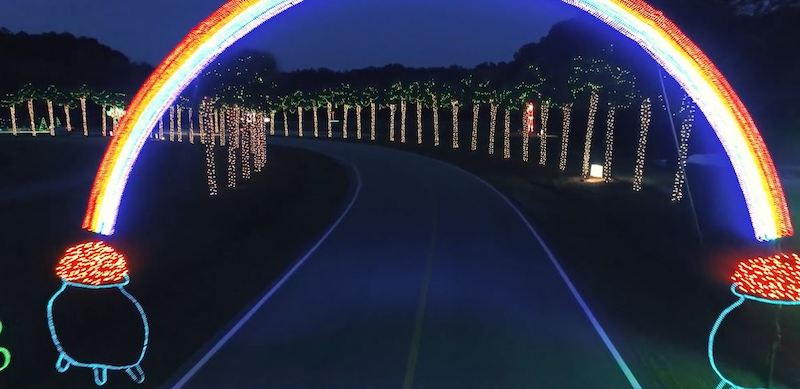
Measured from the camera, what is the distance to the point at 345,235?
23.7 metres

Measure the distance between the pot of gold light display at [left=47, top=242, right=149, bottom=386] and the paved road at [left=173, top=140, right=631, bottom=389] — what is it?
128 cm

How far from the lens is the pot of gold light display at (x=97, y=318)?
1055 centimetres

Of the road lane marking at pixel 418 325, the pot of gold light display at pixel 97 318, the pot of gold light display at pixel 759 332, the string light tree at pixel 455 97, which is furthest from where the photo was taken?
the string light tree at pixel 455 97

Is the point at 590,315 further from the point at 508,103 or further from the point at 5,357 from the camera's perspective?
the point at 508,103

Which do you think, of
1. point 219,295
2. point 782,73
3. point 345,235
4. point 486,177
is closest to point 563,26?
point 782,73

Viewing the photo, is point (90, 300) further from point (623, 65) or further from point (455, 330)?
point (623, 65)

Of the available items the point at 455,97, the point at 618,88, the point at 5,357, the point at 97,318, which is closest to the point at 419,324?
the point at 97,318

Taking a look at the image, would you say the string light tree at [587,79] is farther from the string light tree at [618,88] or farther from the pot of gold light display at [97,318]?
the pot of gold light display at [97,318]

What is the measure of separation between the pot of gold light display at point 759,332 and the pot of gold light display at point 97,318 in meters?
8.21

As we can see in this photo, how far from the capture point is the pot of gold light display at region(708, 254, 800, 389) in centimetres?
974

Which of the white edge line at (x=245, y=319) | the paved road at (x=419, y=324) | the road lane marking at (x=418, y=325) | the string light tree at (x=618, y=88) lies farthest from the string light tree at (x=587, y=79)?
the road lane marking at (x=418, y=325)

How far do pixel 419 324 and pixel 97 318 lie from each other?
19.1ft

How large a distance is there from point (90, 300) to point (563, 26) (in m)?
85.0

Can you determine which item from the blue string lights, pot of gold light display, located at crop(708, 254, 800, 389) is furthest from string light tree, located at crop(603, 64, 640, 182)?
the blue string lights
